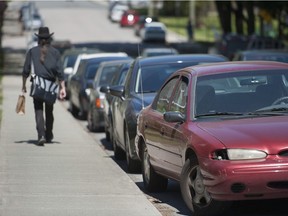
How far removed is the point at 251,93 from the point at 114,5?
88733 mm

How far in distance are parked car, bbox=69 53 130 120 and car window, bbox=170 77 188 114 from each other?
417 inches

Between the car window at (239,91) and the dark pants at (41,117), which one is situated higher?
the car window at (239,91)

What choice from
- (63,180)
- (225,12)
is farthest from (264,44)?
(63,180)

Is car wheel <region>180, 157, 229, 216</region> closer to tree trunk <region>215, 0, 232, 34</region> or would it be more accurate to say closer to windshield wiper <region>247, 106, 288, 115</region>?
windshield wiper <region>247, 106, 288, 115</region>

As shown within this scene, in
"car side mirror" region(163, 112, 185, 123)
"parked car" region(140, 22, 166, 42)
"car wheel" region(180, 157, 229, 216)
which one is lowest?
"parked car" region(140, 22, 166, 42)

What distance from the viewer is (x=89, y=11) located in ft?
363

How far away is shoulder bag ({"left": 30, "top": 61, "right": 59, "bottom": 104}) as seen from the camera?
15953mm

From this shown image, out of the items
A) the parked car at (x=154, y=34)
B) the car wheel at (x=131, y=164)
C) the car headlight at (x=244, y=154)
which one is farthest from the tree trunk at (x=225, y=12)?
the car headlight at (x=244, y=154)

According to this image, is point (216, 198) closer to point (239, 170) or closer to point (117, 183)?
point (239, 170)

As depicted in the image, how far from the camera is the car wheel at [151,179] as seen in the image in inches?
446

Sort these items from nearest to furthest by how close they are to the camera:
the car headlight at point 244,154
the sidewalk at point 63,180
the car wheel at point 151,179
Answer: the car headlight at point 244,154, the sidewalk at point 63,180, the car wheel at point 151,179

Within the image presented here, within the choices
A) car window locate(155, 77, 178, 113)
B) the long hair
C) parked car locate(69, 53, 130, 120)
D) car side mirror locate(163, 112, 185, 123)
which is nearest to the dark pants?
the long hair

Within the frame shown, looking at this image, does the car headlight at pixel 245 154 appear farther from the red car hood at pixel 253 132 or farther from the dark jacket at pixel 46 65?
the dark jacket at pixel 46 65

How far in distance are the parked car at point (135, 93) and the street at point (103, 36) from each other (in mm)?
367
